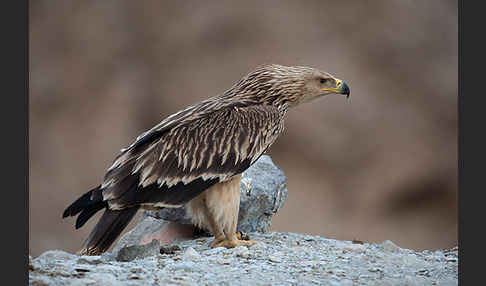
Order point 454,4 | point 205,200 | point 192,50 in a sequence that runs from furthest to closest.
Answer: point 192,50 → point 454,4 → point 205,200

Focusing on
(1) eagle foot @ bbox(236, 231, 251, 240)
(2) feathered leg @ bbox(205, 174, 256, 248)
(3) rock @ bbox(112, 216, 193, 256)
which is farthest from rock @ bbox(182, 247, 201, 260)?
(3) rock @ bbox(112, 216, 193, 256)

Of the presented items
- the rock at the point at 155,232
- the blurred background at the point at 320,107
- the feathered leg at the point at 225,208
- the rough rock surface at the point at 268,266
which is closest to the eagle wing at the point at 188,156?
the feathered leg at the point at 225,208

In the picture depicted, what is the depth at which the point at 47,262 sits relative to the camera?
308 cm

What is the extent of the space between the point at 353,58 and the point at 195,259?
23.0ft

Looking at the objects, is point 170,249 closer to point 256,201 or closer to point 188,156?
point 188,156

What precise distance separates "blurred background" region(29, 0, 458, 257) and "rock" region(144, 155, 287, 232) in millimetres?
4616

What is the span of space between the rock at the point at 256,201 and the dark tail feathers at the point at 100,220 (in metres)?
0.85

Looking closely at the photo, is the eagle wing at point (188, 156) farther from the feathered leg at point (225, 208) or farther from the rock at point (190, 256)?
the rock at point (190, 256)

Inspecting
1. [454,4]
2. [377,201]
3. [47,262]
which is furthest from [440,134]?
[47,262]

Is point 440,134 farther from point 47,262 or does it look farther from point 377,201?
point 47,262

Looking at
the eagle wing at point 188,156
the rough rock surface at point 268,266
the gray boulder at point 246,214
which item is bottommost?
the rough rock surface at point 268,266

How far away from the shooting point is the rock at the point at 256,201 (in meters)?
4.59

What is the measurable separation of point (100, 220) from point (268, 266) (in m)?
1.15

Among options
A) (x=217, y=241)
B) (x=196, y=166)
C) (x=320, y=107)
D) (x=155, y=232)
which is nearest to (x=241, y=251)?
(x=217, y=241)
